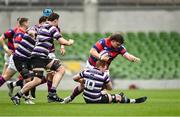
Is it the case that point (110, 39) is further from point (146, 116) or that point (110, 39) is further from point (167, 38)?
point (167, 38)

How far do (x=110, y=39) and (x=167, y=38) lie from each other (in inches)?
677

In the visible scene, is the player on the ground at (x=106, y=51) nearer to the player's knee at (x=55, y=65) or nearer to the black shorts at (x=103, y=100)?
the black shorts at (x=103, y=100)

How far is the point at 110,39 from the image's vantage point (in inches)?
826

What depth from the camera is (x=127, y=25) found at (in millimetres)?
38375

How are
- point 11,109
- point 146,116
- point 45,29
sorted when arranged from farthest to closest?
point 45,29 < point 11,109 < point 146,116

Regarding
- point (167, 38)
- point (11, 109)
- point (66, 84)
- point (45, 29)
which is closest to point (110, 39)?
point (45, 29)

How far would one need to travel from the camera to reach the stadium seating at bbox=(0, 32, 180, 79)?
3669 centimetres

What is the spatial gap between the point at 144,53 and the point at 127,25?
4.83 feet

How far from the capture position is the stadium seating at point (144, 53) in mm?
36688

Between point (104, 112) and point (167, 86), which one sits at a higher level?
point (104, 112)

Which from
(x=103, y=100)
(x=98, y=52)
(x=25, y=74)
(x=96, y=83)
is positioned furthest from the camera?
(x=25, y=74)

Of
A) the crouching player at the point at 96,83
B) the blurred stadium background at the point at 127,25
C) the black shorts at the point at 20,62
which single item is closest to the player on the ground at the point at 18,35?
the black shorts at the point at 20,62

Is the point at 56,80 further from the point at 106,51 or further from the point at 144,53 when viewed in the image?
the point at 144,53

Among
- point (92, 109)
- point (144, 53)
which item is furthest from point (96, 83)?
point (144, 53)
